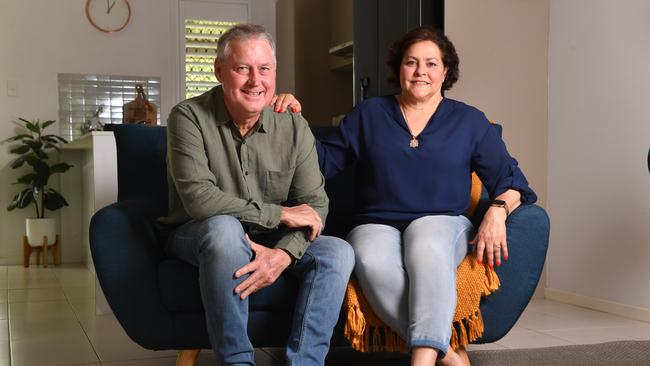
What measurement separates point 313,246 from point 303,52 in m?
3.87

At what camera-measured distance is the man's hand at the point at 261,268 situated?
6.26 ft

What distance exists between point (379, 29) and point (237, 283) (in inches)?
113

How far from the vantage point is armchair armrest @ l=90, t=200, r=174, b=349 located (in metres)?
2.04

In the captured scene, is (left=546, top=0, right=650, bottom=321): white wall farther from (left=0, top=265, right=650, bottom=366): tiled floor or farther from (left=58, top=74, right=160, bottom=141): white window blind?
(left=58, top=74, right=160, bottom=141): white window blind

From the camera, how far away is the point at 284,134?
219 centimetres

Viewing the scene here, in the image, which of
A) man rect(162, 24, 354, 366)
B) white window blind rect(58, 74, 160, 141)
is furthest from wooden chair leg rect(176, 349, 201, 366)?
white window blind rect(58, 74, 160, 141)

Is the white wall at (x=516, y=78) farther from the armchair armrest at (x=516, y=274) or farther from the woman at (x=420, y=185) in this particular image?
the armchair armrest at (x=516, y=274)

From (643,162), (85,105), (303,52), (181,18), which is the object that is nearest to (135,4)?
(181,18)

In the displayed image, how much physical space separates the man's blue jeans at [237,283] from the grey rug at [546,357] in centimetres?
64

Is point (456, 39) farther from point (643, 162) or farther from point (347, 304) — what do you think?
point (347, 304)

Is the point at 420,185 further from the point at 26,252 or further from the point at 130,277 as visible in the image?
the point at 26,252

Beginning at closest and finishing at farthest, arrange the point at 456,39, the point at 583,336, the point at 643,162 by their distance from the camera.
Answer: the point at 583,336 → the point at 643,162 → the point at 456,39

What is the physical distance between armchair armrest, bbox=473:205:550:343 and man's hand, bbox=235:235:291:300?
2.03ft

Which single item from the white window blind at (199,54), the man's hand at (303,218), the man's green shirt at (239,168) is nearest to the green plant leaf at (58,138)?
the white window blind at (199,54)
